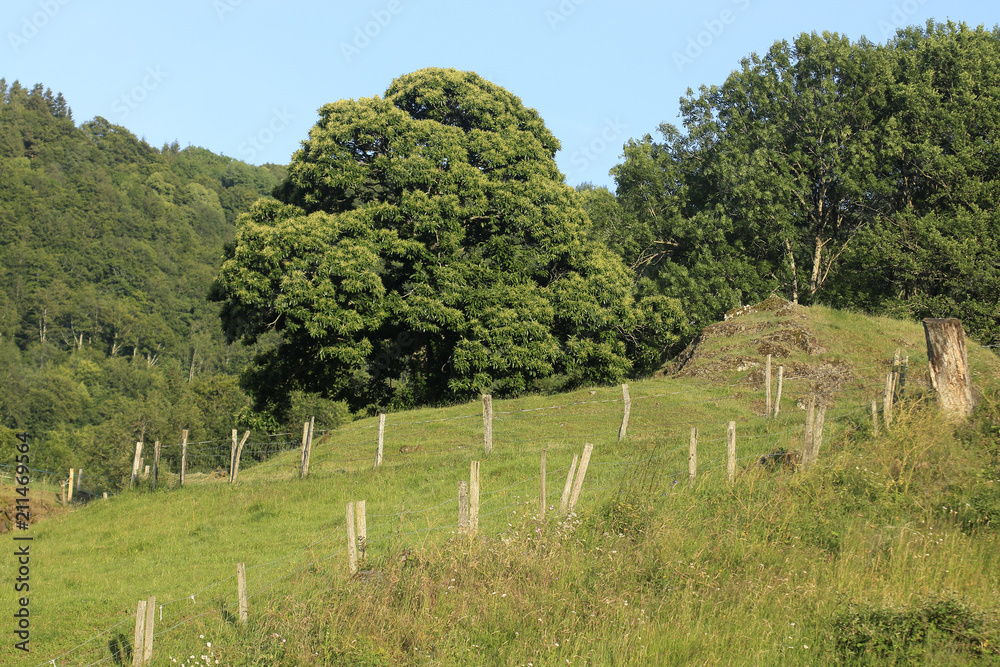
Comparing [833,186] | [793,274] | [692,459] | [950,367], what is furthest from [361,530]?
[833,186]

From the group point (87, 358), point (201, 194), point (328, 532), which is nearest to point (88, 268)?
point (87, 358)

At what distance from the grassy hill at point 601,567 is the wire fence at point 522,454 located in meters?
0.11

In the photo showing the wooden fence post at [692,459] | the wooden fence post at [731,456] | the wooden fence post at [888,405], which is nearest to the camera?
the wooden fence post at [692,459]

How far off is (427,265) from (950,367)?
17546 mm

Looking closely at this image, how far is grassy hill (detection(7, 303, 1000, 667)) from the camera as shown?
8.47 meters

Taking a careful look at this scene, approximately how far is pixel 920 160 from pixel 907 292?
5698 millimetres

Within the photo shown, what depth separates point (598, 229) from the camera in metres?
40.0

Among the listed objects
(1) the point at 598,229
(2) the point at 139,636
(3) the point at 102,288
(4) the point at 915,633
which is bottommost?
(2) the point at 139,636

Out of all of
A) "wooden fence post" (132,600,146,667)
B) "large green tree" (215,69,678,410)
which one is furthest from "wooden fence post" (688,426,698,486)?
"large green tree" (215,69,678,410)

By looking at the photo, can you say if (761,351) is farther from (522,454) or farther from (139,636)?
(139,636)

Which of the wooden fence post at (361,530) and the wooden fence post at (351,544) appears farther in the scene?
the wooden fence post at (361,530)

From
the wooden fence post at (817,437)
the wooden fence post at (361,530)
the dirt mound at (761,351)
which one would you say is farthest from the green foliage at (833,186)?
the wooden fence post at (361,530)

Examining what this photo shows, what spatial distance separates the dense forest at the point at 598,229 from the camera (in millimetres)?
27469

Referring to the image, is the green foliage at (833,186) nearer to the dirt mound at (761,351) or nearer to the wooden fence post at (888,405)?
the dirt mound at (761,351)
